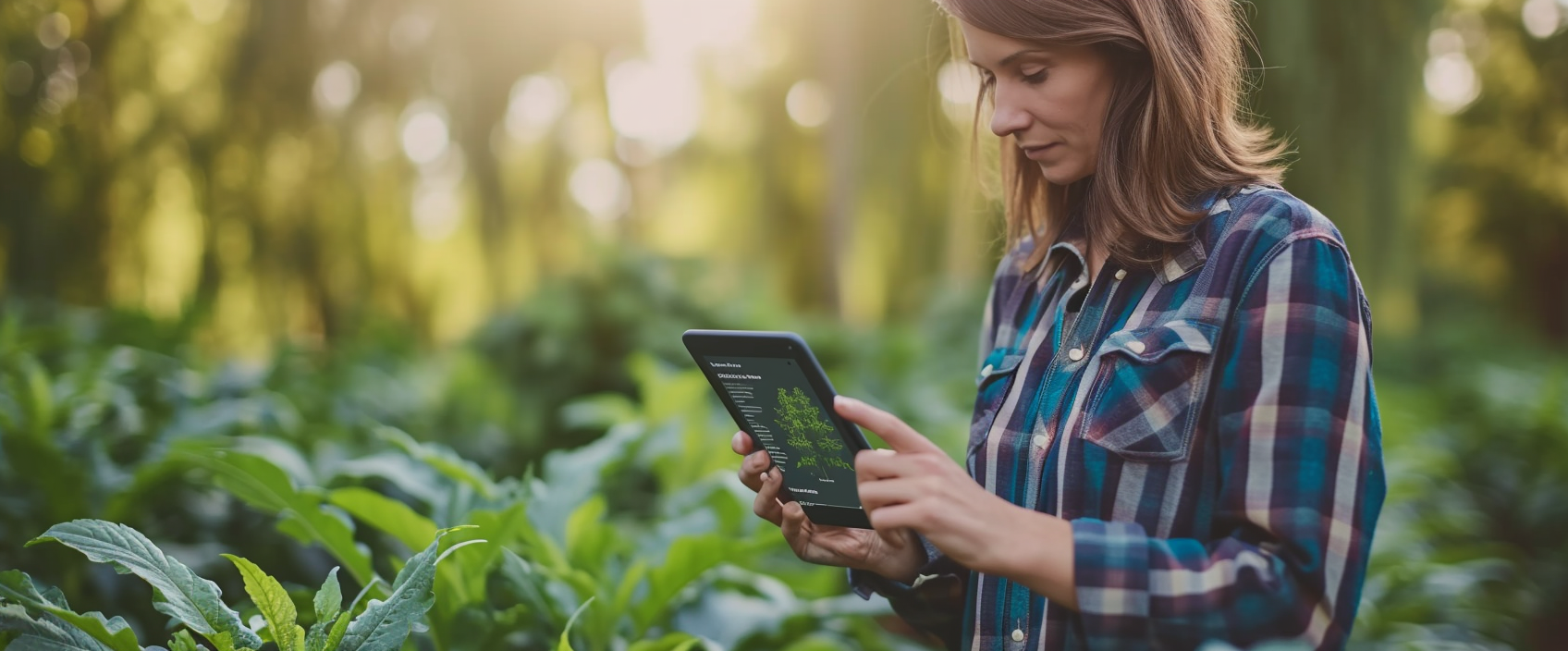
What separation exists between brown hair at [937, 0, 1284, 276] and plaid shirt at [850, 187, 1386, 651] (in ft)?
0.15

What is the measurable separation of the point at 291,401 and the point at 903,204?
5869 millimetres

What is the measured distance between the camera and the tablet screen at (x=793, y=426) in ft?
4.90

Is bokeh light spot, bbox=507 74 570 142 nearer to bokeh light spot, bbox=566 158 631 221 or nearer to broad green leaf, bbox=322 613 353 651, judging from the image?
bokeh light spot, bbox=566 158 631 221

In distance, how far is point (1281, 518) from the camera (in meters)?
1.28

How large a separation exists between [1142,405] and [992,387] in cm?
35

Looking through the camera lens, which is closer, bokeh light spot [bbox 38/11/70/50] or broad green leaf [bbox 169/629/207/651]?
broad green leaf [bbox 169/629/207/651]

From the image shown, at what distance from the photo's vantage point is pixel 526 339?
5457mm

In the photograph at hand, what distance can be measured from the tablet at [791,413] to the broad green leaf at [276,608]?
67 centimetres

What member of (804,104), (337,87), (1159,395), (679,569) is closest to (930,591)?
(1159,395)

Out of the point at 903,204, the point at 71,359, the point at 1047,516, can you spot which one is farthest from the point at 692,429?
the point at 903,204

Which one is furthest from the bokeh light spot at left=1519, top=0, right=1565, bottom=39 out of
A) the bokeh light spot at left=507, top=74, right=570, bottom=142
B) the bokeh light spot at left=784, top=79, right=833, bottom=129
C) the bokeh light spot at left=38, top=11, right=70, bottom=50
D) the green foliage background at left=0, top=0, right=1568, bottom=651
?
the bokeh light spot at left=38, top=11, right=70, bottom=50

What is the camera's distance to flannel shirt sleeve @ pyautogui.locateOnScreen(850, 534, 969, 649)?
1.78 metres

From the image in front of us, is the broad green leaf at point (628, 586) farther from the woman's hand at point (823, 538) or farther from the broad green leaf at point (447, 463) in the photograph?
the woman's hand at point (823, 538)

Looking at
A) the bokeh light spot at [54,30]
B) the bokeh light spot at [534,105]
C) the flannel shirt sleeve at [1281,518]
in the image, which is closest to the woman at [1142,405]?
the flannel shirt sleeve at [1281,518]
